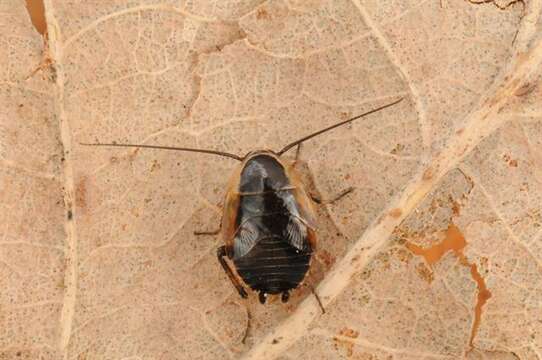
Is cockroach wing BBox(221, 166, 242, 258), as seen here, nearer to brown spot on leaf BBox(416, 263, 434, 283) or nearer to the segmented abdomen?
the segmented abdomen

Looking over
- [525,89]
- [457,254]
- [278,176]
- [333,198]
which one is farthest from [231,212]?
[525,89]

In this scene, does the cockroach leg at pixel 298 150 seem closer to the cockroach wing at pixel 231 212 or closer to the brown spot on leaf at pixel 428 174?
the cockroach wing at pixel 231 212

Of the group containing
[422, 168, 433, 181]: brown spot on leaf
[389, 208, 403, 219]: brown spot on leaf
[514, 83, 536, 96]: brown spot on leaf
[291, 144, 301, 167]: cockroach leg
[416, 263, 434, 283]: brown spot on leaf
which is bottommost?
[416, 263, 434, 283]: brown spot on leaf

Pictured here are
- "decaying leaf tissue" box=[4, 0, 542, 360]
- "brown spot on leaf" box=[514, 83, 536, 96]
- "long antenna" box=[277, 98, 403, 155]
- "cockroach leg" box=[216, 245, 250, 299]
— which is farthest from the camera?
"cockroach leg" box=[216, 245, 250, 299]

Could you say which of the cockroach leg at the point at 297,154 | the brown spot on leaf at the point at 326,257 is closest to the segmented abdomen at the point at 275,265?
the brown spot on leaf at the point at 326,257

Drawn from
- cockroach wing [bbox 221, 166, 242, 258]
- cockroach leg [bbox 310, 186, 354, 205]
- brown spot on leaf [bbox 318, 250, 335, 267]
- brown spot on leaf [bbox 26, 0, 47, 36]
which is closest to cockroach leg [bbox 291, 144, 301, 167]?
cockroach leg [bbox 310, 186, 354, 205]

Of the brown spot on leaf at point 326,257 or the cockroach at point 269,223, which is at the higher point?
the cockroach at point 269,223

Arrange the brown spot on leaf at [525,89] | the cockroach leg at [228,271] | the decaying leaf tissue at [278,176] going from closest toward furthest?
1. the brown spot on leaf at [525,89]
2. the decaying leaf tissue at [278,176]
3. the cockroach leg at [228,271]
